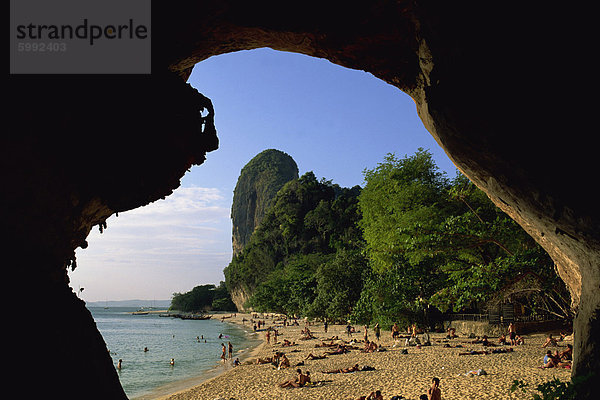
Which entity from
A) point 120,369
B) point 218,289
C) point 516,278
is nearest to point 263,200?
point 218,289

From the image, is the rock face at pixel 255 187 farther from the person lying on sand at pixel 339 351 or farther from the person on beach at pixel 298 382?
the person on beach at pixel 298 382

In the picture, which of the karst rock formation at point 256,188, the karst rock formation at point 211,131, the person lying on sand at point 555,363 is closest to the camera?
the karst rock formation at point 211,131

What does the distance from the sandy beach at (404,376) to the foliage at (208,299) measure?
281 ft

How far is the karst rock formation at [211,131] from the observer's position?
3508 mm

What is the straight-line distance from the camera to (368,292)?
23.8 meters

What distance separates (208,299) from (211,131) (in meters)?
→ 111

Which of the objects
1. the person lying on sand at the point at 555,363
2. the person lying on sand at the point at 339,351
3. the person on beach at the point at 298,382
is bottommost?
the person lying on sand at the point at 339,351

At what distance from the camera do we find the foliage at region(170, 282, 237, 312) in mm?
100188

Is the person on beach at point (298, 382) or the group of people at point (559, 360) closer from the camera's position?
the group of people at point (559, 360)

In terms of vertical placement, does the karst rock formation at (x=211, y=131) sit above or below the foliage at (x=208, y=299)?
above

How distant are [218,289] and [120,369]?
8573 centimetres

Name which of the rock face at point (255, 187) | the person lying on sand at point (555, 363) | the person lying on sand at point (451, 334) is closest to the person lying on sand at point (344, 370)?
the person lying on sand at point (555, 363)

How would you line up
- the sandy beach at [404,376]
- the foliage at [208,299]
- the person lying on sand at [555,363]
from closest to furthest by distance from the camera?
the sandy beach at [404,376] < the person lying on sand at [555,363] < the foliage at [208,299]

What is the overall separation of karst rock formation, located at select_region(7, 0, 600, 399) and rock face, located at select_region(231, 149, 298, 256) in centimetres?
11114
